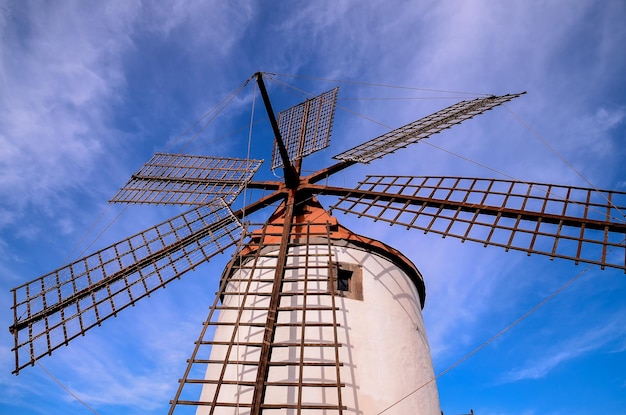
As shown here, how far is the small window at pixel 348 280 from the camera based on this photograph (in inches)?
245

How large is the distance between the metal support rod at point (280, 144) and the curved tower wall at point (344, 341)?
2133 mm

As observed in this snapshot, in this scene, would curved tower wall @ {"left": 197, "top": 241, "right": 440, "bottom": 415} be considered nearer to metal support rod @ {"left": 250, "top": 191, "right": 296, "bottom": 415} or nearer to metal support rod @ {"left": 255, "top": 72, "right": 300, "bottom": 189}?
metal support rod @ {"left": 250, "top": 191, "right": 296, "bottom": 415}

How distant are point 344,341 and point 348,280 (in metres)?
1.18

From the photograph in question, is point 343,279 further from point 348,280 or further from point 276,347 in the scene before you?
point 276,347

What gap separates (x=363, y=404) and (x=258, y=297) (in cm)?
226

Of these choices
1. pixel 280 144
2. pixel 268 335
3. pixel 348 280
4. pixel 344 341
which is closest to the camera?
pixel 268 335

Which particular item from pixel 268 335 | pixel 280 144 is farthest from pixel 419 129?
pixel 268 335

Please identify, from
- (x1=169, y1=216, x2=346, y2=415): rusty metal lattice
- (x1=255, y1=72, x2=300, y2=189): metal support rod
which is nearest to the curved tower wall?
(x1=169, y1=216, x2=346, y2=415): rusty metal lattice

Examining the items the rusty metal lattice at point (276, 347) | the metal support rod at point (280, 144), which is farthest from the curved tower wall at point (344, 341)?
the metal support rod at point (280, 144)

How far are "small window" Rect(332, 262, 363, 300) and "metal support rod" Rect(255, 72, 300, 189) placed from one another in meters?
2.70

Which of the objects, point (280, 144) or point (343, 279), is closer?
point (343, 279)

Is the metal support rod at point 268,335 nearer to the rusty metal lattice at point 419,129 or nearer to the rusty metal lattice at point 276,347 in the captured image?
the rusty metal lattice at point 276,347

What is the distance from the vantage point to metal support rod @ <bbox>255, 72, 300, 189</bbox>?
272 inches

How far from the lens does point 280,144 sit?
25.1 ft
